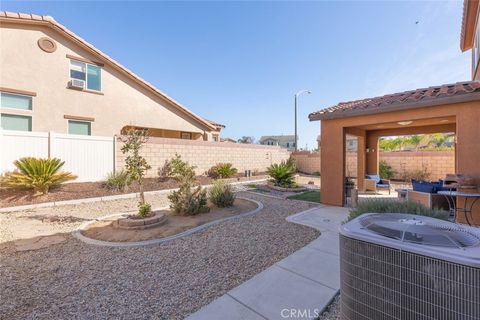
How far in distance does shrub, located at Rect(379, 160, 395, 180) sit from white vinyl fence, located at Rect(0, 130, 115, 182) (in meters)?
17.0

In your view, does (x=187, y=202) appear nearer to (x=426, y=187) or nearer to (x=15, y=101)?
(x=426, y=187)

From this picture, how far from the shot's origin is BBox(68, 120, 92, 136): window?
→ 1226cm

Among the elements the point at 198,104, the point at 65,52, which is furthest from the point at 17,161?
the point at 198,104

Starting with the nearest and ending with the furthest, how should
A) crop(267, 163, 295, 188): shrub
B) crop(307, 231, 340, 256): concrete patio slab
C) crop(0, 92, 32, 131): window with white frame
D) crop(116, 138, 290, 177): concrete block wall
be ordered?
crop(307, 231, 340, 256): concrete patio slab → crop(0, 92, 32, 131): window with white frame → crop(267, 163, 295, 188): shrub → crop(116, 138, 290, 177): concrete block wall

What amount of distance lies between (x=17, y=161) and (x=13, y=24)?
7651 mm

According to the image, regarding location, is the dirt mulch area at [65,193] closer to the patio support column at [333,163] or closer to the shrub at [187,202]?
the shrub at [187,202]

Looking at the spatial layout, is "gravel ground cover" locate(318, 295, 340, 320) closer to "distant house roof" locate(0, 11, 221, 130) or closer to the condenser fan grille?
the condenser fan grille

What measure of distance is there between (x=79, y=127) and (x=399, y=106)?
49.4 feet

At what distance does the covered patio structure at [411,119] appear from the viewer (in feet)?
18.3

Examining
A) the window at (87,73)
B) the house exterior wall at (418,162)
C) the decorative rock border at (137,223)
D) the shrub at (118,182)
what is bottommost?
the decorative rock border at (137,223)

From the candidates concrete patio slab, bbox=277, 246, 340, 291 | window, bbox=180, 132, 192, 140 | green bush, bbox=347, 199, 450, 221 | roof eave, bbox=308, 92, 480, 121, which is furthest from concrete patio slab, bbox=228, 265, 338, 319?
window, bbox=180, 132, 192, 140

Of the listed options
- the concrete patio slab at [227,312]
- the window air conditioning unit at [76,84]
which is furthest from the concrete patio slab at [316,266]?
the window air conditioning unit at [76,84]

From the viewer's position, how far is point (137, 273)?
3551 mm

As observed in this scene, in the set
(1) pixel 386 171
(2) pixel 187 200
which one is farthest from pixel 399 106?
(1) pixel 386 171
